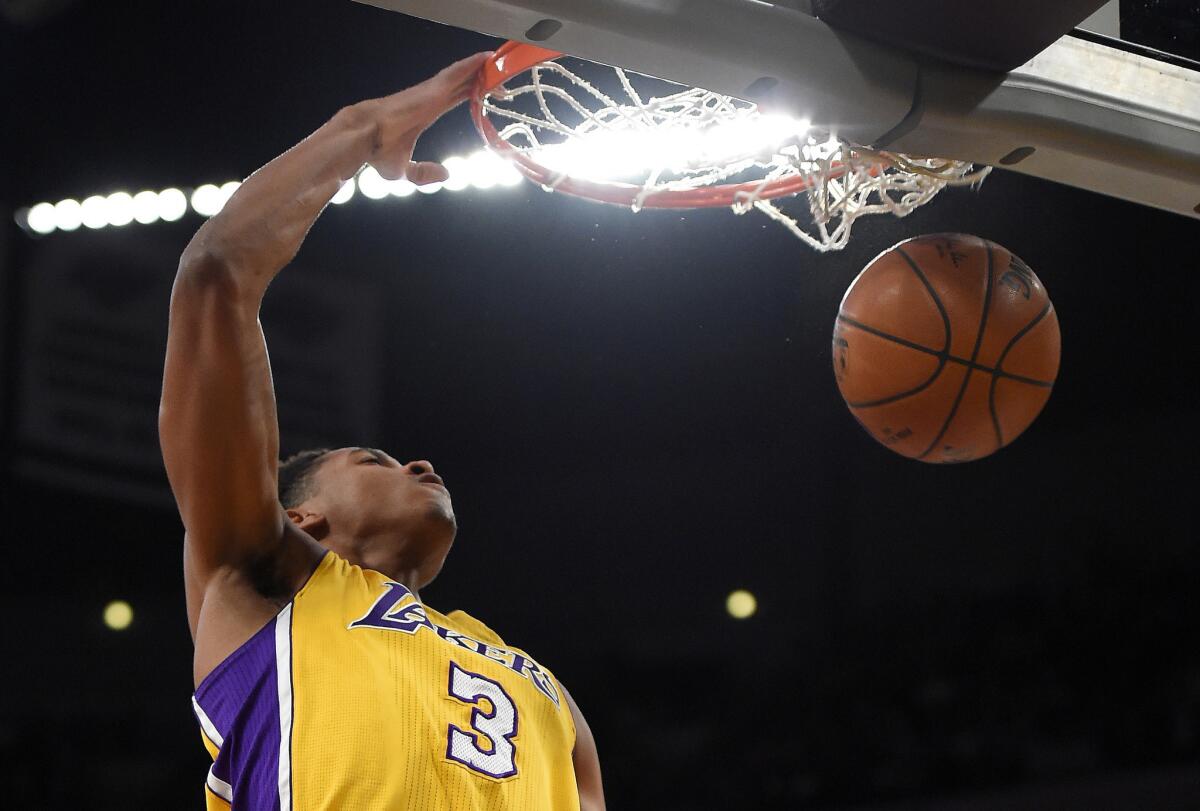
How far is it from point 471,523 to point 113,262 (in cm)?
201

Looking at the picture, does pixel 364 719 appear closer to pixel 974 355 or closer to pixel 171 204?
pixel 974 355

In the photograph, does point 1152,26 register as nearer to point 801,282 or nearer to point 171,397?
point 171,397

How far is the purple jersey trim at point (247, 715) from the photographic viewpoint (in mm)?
1612

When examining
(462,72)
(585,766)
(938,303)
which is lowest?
(585,766)

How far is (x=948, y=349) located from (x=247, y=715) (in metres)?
1.17

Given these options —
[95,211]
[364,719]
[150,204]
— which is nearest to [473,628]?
[364,719]

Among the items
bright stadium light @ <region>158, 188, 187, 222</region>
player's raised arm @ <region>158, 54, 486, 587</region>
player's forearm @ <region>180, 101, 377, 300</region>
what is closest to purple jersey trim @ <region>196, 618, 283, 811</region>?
player's raised arm @ <region>158, 54, 486, 587</region>

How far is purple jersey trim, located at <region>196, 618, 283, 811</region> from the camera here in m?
1.61

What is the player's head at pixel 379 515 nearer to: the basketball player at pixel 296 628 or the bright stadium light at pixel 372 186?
the basketball player at pixel 296 628

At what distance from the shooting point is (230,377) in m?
1.59

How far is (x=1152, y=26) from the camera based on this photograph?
1.92 m

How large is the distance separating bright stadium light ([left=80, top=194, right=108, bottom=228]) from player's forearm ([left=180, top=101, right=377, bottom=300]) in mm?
4217

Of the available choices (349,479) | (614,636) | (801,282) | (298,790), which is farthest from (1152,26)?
(614,636)

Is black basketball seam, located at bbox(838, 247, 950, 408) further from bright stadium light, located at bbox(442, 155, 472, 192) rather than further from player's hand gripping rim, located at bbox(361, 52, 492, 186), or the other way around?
bright stadium light, located at bbox(442, 155, 472, 192)
